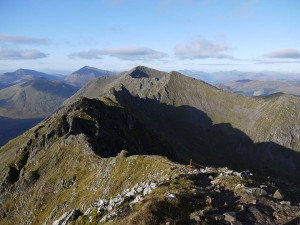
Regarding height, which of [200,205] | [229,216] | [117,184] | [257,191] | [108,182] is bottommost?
[108,182]

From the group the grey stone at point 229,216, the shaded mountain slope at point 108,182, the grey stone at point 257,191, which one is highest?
the grey stone at point 229,216

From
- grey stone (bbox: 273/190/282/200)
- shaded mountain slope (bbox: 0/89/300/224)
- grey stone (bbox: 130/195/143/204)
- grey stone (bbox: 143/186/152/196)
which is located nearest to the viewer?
shaded mountain slope (bbox: 0/89/300/224)

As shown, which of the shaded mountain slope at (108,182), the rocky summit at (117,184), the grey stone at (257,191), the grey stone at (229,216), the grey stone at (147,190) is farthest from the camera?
the grey stone at (147,190)

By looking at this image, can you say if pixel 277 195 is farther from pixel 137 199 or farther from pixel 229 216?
pixel 137 199

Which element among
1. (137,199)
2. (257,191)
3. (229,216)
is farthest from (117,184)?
(229,216)

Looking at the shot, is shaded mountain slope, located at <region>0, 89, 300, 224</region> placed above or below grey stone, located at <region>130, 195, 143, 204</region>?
below

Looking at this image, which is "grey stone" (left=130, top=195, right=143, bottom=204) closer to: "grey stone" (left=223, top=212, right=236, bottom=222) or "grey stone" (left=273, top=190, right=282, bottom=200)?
"grey stone" (left=223, top=212, right=236, bottom=222)

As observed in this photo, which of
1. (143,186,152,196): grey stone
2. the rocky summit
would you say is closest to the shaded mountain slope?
(143,186,152,196): grey stone

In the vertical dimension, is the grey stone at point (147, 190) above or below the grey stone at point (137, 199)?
below

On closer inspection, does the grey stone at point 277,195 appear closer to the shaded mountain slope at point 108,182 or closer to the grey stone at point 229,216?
the shaded mountain slope at point 108,182

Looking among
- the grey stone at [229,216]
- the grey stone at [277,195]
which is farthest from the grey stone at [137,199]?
the grey stone at [277,195]

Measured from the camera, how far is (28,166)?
132750 mm

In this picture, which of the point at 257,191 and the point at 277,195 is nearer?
the point at 257,191

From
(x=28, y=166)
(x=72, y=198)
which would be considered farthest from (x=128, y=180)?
(x=28, y=166)
